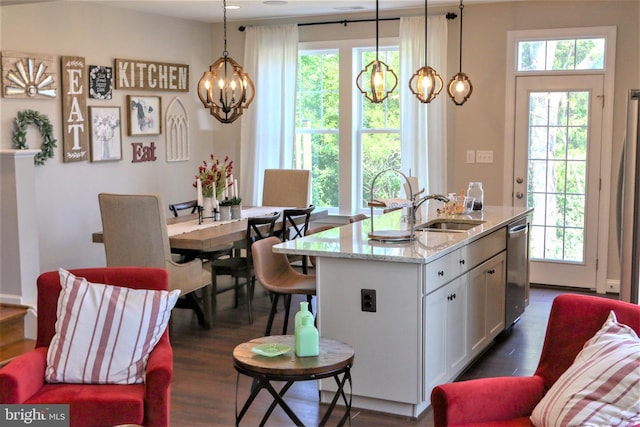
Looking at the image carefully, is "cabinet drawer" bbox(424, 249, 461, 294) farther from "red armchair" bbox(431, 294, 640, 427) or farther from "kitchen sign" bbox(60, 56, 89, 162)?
"kitchen sign" bbox(60, 56, 89, 162)

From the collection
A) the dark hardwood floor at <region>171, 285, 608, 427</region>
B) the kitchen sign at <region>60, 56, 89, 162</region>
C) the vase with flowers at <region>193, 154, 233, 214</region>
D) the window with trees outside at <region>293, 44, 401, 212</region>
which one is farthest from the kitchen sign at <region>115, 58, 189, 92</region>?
the dark hardwood floor at <region>171, 285, 608, 427</region>

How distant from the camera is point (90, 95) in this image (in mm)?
6773

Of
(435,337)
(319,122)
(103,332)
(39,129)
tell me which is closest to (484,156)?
(319,122)

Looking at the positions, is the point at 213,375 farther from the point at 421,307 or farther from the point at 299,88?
the point at 299,88

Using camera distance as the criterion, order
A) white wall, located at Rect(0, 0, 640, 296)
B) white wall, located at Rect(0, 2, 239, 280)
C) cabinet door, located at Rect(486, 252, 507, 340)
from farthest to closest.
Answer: white wall, located at Rect(0, 0, 640, 296)
white wall, located at Rect(0, 2, 239, 280)
cabinet door, located at Rect(486, 252, 507, 340)

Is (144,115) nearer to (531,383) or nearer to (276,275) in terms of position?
(276,275)

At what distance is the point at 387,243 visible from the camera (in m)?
4.18

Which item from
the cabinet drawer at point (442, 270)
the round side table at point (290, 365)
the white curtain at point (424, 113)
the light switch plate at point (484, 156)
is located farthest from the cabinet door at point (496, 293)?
the white curtain at point (424, 113)

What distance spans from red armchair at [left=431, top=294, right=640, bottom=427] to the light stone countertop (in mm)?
1041

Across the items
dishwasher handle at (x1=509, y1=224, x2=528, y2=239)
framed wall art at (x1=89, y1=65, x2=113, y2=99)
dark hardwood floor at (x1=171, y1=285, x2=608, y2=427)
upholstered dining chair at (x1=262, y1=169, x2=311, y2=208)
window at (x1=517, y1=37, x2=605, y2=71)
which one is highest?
window at (x1=517, y1=37, x2=605, y2=71)

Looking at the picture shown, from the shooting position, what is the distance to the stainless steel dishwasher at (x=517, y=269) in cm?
532

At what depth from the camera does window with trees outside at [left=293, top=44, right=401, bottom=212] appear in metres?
7.84

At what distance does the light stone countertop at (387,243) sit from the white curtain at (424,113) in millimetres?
2095

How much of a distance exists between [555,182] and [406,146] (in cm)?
152
